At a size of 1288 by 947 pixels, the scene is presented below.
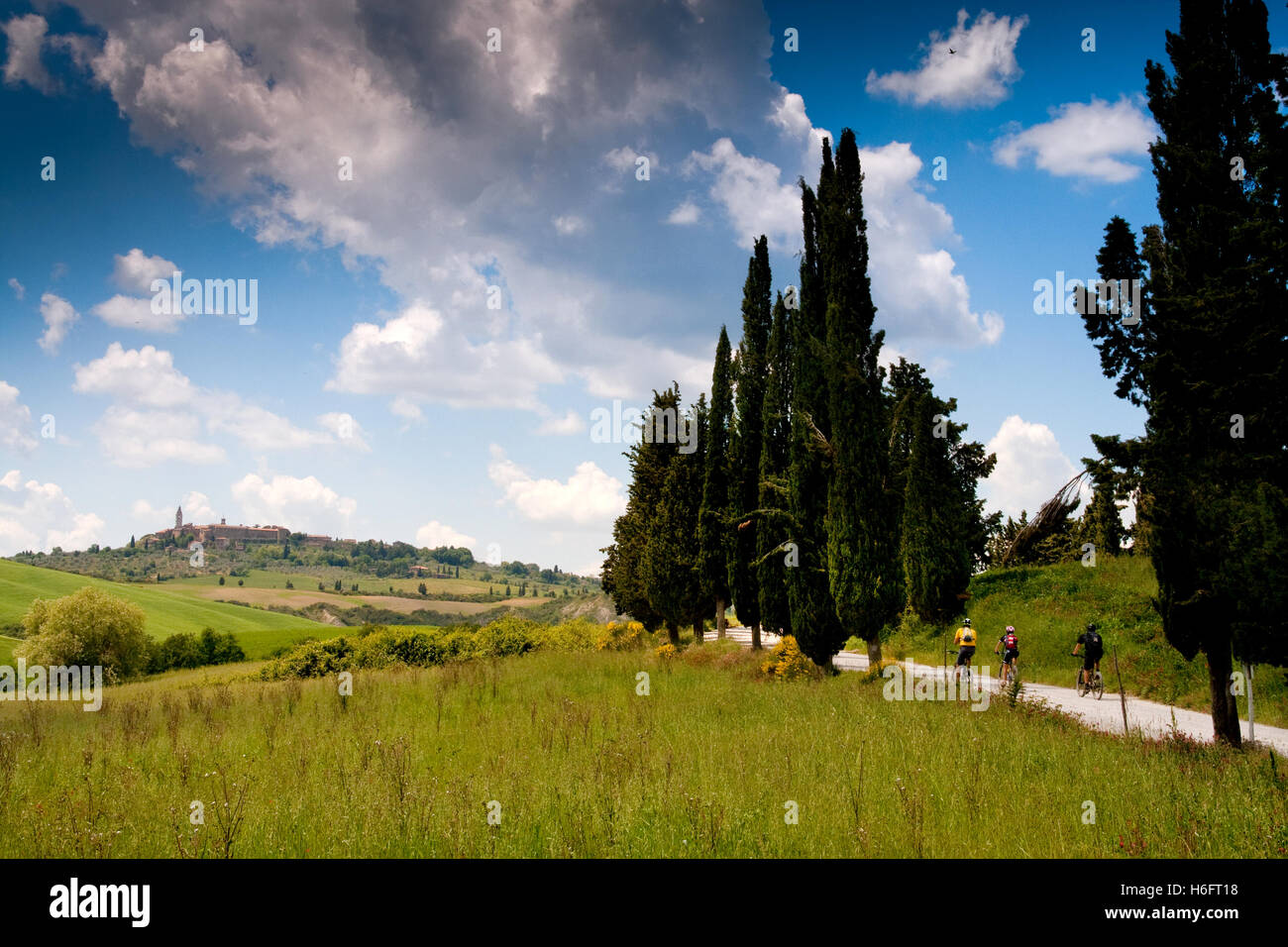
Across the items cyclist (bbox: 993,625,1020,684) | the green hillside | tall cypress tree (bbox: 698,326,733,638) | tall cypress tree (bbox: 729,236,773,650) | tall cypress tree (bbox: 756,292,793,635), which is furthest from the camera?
tall cypress tree (bbox: 698,326,733,638)

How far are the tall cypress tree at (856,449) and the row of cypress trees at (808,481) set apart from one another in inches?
1.4

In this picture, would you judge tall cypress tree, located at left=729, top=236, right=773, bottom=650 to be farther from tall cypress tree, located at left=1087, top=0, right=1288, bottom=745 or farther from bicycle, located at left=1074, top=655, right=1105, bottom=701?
tall cypress tree, located at left=1087, top=0, right=1288, bottom=745

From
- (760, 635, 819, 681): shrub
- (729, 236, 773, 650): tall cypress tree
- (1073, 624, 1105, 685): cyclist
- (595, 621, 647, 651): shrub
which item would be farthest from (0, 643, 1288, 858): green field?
(595, 621, 647, 651): shrub

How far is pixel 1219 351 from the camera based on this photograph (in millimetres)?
10000

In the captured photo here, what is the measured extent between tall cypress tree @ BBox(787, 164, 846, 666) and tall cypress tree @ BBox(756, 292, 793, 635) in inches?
42.4

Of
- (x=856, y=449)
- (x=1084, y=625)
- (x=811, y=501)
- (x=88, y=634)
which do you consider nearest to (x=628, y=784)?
(x=856, y=449)

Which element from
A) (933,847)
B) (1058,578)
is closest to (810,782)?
(933,847)

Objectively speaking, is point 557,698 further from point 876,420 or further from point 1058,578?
point 1058,578

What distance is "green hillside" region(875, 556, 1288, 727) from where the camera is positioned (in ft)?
53.1

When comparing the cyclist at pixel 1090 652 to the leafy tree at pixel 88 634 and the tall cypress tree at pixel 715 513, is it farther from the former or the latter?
the leafy tree at pixel 88 634

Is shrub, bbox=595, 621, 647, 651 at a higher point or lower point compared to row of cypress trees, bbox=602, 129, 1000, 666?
lower

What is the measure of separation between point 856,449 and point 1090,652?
8142 millimetres
